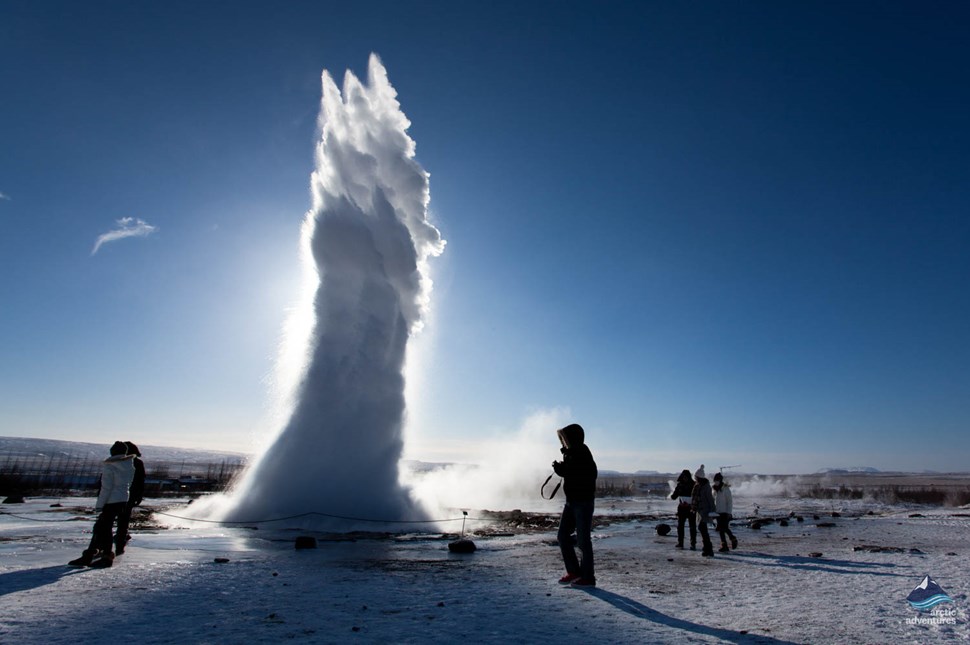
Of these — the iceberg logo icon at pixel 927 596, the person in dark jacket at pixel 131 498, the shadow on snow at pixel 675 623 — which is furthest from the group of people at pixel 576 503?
the person in dark jacket at pixel 131 498

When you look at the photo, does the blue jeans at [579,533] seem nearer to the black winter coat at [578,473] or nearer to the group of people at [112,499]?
the black winter coat at [578,473]

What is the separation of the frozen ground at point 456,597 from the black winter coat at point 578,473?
1284 millimetres

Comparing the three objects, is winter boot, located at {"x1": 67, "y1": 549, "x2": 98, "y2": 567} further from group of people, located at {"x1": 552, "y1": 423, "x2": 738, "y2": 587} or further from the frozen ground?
group of people, located at {"x1": 552, "y1": 423, "x2": 738, "y2": 587}

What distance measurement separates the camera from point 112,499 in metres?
9.14

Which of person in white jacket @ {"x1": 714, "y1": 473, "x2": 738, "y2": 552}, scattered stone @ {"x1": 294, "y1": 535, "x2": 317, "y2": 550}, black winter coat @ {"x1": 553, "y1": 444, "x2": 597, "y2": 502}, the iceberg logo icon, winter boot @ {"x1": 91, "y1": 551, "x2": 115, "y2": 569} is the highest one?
black winter coat @ {"x1": 553, "y1": 444, "x2": 597, "y2": 502}

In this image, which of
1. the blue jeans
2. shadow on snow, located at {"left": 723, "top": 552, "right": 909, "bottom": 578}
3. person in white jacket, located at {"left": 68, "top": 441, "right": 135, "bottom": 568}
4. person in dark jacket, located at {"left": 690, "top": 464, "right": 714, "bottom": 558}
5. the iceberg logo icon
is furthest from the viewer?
person in dark jacket, located at {"left": 690, "top": 464, "right": 714, "bottom": 558}

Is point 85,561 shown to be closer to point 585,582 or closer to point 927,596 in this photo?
point 585,582

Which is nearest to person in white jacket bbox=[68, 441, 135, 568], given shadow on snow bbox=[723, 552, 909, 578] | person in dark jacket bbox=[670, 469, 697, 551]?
person in dark jacket bbox=[670, 469, 697, 551]

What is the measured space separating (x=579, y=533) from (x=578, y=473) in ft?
2.70

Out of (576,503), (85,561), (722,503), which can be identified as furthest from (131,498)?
(722,503)

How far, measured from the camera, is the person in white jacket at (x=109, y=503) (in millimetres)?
8742

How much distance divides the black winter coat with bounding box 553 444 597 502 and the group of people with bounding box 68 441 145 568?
7378mm

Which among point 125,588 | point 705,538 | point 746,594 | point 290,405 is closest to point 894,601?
point 746,594

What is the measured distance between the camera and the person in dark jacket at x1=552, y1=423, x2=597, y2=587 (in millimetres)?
7613
